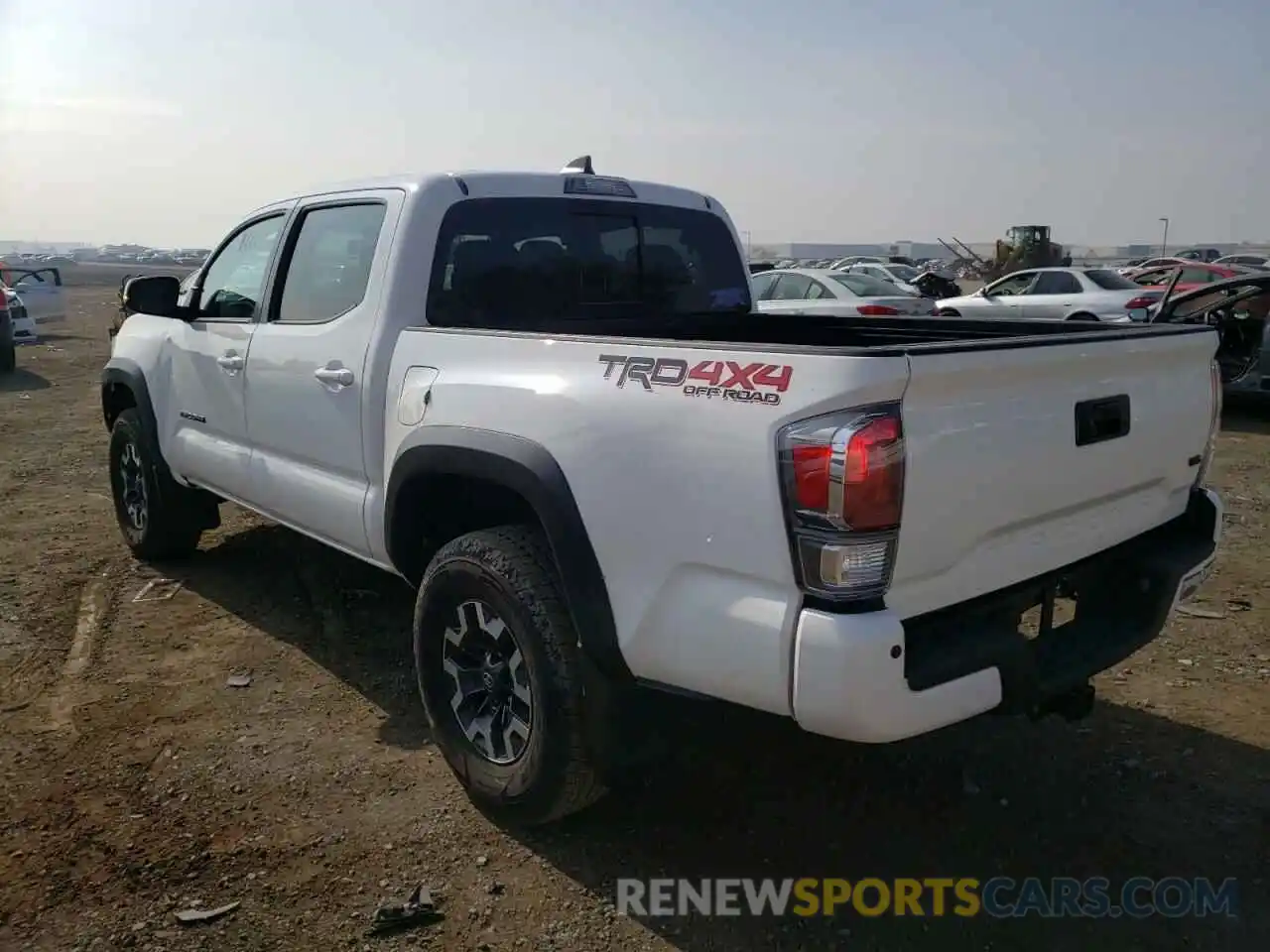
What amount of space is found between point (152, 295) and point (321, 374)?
1536 mm

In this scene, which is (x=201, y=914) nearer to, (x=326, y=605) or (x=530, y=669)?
(x=530, y=669)

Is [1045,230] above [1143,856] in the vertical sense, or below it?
above

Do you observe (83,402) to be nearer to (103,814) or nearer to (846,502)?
(103,814)

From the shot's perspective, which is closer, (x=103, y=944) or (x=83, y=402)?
(x=103, y=944)

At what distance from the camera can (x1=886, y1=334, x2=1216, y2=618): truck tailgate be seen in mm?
2299

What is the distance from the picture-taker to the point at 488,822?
127 inches

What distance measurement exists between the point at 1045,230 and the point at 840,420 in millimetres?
34022

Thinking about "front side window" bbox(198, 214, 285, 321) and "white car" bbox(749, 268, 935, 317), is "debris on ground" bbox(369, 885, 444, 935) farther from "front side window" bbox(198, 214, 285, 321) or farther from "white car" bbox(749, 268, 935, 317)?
"white car" bbox(749, 268, 935, 317)

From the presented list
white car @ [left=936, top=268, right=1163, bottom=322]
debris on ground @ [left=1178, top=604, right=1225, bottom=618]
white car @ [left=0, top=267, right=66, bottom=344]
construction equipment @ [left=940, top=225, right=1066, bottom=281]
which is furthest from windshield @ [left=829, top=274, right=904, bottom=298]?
construction equipment @ [left=940, top=225, right=1066, bottom=281]

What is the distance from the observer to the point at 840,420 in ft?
7.17

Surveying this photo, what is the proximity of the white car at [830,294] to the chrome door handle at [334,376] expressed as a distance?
26.3ft

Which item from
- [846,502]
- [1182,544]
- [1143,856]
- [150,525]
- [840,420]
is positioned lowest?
[1143,856]

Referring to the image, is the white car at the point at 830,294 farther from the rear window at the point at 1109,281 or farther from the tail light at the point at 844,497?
the tail light at the point at 844,497

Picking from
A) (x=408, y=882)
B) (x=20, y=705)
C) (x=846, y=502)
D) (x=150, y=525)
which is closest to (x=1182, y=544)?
(x=846, y=502)
